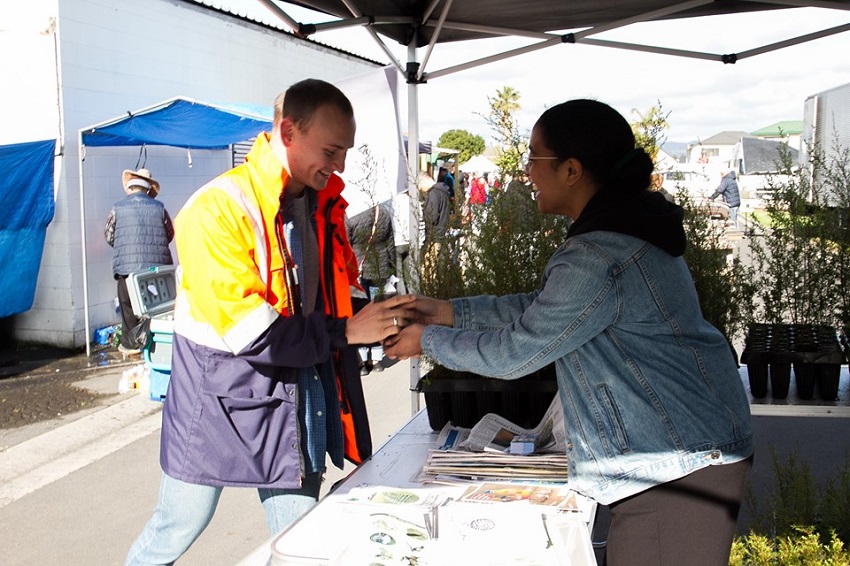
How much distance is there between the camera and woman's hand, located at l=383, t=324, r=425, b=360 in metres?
2.29

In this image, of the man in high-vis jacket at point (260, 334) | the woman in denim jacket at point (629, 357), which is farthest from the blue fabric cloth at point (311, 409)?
the woman in denim jacket at point (629, 357)

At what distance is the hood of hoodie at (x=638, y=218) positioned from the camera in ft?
6.31

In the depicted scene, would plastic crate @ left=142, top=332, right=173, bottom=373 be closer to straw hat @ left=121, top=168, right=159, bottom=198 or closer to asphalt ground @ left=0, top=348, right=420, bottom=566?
asphalt ground @ left=0, top=348, right=420, bottom=566

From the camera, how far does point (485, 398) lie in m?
2.78

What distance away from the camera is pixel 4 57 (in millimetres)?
8711

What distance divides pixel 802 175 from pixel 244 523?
3781mm

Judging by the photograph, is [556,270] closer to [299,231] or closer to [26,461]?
[299,231]

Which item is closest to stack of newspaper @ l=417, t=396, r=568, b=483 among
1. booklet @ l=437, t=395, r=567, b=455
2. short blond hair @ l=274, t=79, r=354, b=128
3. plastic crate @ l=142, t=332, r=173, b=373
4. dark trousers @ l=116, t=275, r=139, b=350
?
booklet @ l=437, t=395, r=567, b=455

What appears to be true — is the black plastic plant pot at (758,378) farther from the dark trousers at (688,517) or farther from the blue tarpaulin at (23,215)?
the blue tarpaulin at (23,215)

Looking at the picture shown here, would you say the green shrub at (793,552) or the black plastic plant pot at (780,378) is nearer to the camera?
the green shrub at (793,552)

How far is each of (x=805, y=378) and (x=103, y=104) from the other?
321 inches

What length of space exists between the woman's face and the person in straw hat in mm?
7023

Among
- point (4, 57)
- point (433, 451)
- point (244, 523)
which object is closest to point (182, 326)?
point (433, 451)

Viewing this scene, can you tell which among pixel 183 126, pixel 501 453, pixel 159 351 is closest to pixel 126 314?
pixel 159 351
